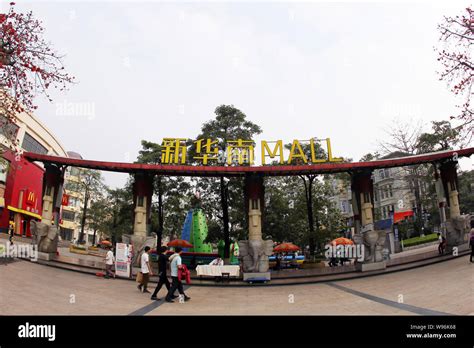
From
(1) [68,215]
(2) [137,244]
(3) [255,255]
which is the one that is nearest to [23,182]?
(1) [68,215]

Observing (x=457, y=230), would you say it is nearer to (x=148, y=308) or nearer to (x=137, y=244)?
(x=148, y=308)

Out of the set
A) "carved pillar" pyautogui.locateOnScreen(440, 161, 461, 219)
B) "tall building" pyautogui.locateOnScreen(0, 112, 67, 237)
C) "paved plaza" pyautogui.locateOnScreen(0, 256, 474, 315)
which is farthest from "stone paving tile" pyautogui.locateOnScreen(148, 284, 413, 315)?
"tall building" pyautogui.locateOnScreen(0, 112, 67, 237)

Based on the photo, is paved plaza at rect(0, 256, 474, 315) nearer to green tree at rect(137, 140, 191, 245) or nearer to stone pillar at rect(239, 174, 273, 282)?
stone pillar at rect(239, 174, 273, 282)

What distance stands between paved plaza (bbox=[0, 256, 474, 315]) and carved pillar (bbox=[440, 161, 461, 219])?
4.16m

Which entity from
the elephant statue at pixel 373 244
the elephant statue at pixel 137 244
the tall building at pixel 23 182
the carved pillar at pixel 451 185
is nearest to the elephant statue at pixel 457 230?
the carved pillar at pixel 451 185

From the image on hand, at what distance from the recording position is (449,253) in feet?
57.2

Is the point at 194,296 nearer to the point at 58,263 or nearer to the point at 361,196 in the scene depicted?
the point at 58,263

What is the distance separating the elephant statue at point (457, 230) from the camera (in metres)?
17.7

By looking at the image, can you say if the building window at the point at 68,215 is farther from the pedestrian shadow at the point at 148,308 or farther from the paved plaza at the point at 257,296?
the pedestrian shadow at the point at 148,308

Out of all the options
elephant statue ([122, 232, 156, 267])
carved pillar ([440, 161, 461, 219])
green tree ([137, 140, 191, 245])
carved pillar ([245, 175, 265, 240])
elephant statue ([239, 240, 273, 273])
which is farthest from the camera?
green tree ([137, 140, 191, 245])

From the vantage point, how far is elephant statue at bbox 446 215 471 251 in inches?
695

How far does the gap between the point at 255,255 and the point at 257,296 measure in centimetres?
446
